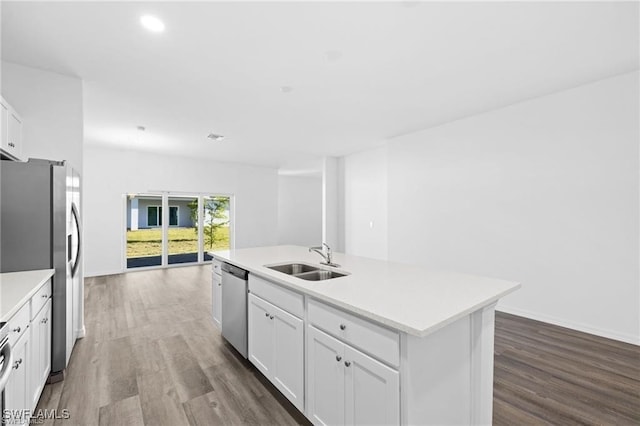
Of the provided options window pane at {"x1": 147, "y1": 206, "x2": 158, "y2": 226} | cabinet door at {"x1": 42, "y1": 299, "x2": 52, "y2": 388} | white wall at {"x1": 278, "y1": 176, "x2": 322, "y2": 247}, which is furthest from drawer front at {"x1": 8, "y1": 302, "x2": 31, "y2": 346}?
white wall at {"x1": 278, "y1": 176, "x2": 322, "y2": 247}

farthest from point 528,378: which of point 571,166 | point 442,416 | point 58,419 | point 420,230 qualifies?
point 58,419

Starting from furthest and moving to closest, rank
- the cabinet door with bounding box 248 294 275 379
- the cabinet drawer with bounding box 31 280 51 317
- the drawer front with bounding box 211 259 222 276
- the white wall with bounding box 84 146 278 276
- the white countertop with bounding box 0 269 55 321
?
the white wall with bounding box 84 146 278 276
the drawer front with bounding box 211 259 222 276
the cabinet door with bounding box 248 294 275 379
the cabinet drawer with bounding box 31 280 51 317
the white countertop with bounding box 0 269 55 321

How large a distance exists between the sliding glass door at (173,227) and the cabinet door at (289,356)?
548 cm

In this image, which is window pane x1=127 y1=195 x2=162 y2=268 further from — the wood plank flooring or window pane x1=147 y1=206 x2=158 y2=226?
the wood plank flooring

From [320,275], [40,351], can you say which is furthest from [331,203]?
[40,351]

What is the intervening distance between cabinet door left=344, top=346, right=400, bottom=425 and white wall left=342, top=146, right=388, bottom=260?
15.1ft

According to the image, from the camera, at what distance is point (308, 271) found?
8.21 ft

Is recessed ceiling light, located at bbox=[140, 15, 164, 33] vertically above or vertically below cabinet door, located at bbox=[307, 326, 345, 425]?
above

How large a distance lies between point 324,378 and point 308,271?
3.40ft

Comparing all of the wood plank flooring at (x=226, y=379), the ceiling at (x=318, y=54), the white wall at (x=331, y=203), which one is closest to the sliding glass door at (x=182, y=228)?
the ceiling at (x=318, y=54)

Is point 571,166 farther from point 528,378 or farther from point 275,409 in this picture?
point 275,409

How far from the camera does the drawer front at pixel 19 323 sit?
1.38m

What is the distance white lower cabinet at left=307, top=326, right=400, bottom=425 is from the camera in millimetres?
1233

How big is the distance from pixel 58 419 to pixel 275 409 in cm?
139
